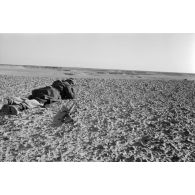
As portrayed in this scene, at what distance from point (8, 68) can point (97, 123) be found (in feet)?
3.67

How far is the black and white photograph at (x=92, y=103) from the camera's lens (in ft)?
6.26

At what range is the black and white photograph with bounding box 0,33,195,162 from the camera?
75.1 inches

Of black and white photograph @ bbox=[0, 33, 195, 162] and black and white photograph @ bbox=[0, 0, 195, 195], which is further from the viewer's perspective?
black and white photograph @ bbox=[0, 33, 195, 162]

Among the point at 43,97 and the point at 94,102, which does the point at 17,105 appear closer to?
the point at 43,97

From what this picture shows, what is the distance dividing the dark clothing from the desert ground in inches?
3.1

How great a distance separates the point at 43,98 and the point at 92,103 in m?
0.55

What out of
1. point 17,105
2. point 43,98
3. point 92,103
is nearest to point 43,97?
point 43,98

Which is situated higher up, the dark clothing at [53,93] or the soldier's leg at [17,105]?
the dark clothing at [53,93]

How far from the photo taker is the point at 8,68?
2336 mm

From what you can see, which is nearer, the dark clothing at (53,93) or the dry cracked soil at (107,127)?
the dry cracked soil at (107,127)

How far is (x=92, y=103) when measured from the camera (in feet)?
8.28

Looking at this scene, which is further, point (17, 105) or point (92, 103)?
point (92, 103)
